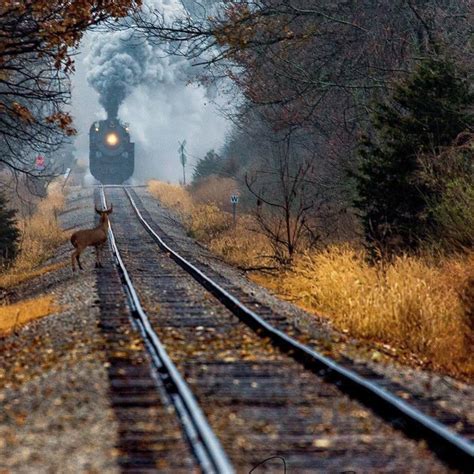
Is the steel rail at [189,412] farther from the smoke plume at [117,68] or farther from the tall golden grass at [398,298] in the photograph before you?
the smoke plume at [117,68]

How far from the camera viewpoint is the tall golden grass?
985 centimetres

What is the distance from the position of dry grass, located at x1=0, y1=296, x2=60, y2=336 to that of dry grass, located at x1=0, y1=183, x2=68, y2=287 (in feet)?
21.6

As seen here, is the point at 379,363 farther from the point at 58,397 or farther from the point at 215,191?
the point at 215,191

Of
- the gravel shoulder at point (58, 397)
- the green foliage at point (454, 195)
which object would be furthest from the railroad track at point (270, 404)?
the green foliage at point (454, 195)

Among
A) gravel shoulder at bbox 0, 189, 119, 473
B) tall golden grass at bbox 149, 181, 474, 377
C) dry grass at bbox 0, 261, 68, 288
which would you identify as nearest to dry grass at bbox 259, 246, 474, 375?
tall golden grass at bbox 149, 181, 474, 377

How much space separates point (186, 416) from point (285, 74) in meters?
14.7

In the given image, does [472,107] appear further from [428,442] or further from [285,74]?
[428,442]

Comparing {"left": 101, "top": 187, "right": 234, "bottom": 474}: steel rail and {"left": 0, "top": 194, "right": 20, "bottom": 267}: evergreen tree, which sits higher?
{"left": 0, "top": 194, "right": 20, "bottom": 267}: evergreen tree

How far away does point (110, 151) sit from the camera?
58500mm

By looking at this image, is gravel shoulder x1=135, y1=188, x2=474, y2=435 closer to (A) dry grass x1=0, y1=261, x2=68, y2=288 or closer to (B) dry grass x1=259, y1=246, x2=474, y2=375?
(B) dry grass x1=259, y1=246, x2=474, y2=375

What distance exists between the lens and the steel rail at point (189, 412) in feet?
17.1

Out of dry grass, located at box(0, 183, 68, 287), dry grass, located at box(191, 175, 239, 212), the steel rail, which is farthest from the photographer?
dry grass, located at box(191, 175, 239, 212)

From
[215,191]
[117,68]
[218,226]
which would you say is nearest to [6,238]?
[218,226]

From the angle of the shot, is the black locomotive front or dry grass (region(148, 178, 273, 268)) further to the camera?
the black locomotive front
